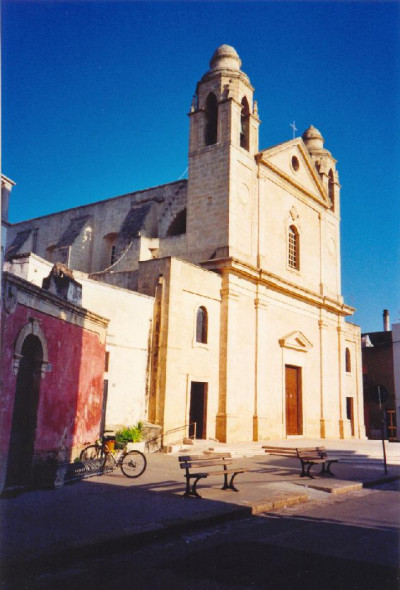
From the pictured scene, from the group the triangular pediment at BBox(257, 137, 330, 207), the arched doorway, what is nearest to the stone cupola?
the triangular pediment at BBox(257, 137, 330, 207)

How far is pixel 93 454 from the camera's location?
12.1 m

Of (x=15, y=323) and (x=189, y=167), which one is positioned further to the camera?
(x=189, y=167)

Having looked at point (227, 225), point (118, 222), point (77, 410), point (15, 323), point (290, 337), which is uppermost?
point (118, 222)

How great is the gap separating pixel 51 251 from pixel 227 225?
14.3 m

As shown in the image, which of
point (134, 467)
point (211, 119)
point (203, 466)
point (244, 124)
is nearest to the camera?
point (203, 466)

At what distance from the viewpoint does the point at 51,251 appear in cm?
3266

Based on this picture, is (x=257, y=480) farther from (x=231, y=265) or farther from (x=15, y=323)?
(x=231, y=265)

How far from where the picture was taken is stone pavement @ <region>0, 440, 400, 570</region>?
5.92m

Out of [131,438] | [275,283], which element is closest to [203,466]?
[131,438]

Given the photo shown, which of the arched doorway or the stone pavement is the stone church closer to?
the stone pavement

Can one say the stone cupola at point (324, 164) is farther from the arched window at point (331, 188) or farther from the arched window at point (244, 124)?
the arched window at point (244, 124)

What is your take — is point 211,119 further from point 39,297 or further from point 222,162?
point 39,297

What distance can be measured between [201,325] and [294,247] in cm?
938

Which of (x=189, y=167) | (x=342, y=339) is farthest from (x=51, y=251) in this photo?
(x=342, y=339)
